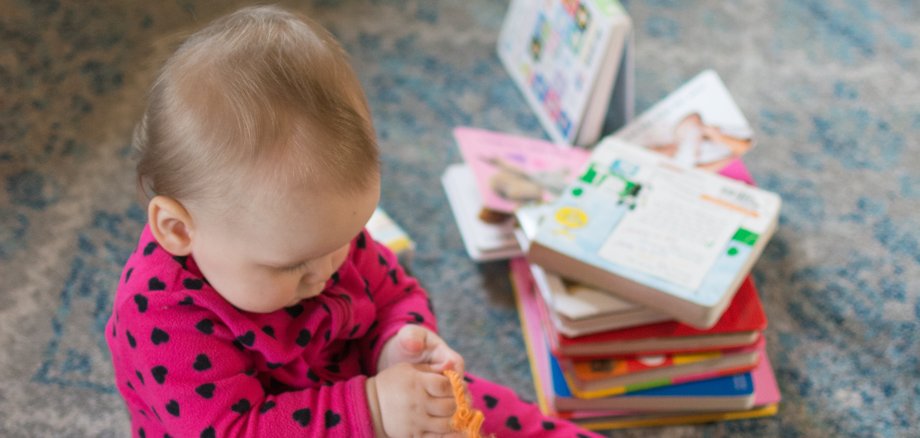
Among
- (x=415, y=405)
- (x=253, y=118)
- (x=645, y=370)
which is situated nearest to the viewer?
(x=253, y=118)

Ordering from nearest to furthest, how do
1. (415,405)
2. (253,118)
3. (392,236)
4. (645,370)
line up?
1. (253,118)
2. (415,405)
3. (645,370)
4. (392,236)

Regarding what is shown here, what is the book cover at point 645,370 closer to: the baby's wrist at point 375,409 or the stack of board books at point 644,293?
the stack of board books at point 644,293

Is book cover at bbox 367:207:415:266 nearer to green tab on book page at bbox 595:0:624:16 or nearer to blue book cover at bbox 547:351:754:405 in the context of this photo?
blue book cover at bbox 547:351:754:405

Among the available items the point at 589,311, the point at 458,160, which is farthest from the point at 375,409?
the point at 458,160

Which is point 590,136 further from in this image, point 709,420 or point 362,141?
point 362,141

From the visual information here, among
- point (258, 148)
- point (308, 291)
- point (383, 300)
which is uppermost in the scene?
point (258, 148)

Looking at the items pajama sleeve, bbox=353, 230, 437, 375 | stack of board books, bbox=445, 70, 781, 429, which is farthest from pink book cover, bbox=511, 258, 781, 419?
pajama sleeve, bbox=353, 230, 437, 375

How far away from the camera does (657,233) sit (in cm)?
94

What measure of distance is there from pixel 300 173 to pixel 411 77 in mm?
818

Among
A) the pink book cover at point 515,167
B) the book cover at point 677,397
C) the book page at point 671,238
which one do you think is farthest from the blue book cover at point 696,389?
the pink book cover at point 515,167

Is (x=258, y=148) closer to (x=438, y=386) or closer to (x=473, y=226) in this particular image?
(x=438, y=386)

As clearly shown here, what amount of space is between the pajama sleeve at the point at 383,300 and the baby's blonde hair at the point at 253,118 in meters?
0.22

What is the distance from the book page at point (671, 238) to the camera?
89 centimetres

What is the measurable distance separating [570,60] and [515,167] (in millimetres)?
219
